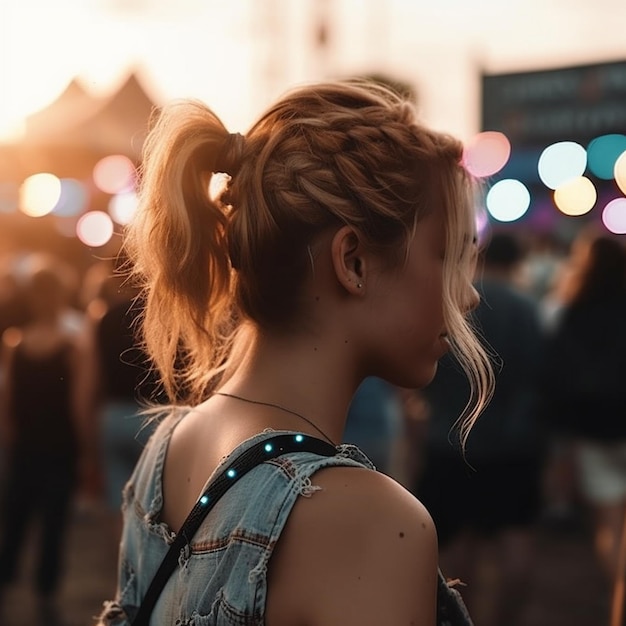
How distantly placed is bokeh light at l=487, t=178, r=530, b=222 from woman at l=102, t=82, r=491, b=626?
30.4 m

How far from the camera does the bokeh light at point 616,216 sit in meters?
34.5

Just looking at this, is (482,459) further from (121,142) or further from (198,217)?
(121,142)

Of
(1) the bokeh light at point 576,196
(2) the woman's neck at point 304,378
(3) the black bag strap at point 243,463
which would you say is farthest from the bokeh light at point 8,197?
(1) the bokeh light at point 576,196

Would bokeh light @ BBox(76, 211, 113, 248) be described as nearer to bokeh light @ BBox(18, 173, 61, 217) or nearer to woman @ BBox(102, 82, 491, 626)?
bokeh light @ BBox(18, 173, 61, 217)

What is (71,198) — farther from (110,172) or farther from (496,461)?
(496,461)

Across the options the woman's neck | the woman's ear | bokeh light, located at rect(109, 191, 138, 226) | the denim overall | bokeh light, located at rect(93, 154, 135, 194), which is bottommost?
the denim overall

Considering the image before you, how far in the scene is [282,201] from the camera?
5.32ft

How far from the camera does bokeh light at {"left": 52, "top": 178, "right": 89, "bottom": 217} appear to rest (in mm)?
19000

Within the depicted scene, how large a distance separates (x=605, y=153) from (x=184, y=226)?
36.3 m

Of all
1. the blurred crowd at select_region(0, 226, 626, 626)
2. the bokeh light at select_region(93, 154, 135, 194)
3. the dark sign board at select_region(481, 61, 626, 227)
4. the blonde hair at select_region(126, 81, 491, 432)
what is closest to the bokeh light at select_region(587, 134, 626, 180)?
the dark sign board at select_region(481, 61, 626, 227)

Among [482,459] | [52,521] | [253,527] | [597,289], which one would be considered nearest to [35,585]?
[52,521]

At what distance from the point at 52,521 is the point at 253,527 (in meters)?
5.24

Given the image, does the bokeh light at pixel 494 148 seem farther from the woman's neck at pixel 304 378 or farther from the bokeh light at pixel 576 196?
the woman's neck at pixel 304 378

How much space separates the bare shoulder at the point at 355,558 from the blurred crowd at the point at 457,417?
10.0 ft
